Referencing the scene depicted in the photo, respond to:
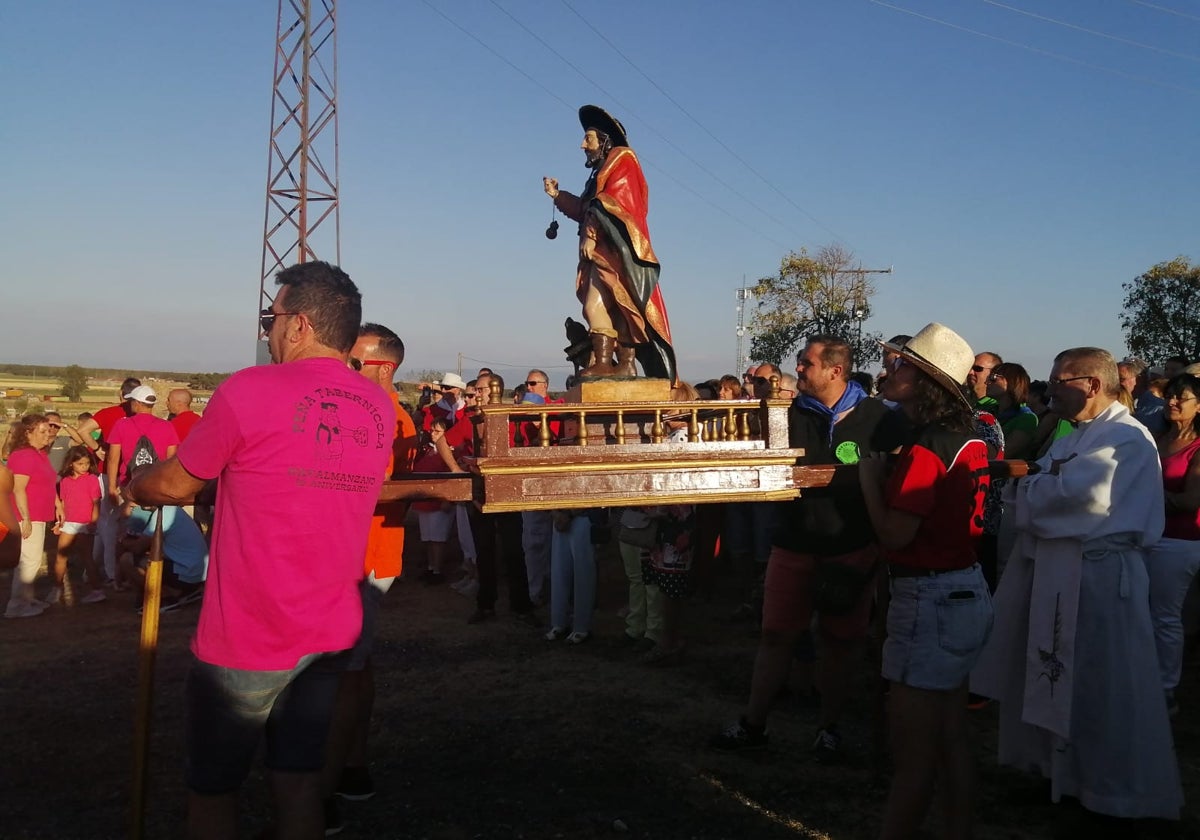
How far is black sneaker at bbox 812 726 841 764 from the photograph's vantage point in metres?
4.43

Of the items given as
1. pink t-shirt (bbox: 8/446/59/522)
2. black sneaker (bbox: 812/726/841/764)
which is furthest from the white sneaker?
black sneaker (bbox: 812/726/841/764)

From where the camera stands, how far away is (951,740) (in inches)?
123

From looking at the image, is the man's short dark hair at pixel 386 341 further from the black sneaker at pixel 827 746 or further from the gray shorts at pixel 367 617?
the black sneaker at pixel 827 746

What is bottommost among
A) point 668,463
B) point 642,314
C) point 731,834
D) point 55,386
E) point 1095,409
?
point 731,834

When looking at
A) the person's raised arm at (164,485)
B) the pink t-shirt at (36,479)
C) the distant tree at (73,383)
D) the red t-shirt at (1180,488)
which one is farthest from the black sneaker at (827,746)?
the distant tree at (73,383)

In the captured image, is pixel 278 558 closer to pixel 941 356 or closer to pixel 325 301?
pixel 325 301

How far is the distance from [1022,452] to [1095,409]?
8.62 feet

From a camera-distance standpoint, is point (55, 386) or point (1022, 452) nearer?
point (1022, 452)

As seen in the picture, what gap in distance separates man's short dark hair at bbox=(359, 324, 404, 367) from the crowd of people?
0.02 metres

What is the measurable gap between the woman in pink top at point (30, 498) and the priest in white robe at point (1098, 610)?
827 centimetres

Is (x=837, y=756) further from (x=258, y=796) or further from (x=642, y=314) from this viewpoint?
(x=258, y=796)

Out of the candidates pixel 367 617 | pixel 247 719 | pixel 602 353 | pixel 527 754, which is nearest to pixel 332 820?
pixel 367 617

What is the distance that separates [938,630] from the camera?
3.10 metres

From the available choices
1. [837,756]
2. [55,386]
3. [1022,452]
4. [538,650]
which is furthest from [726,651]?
[55,386]
